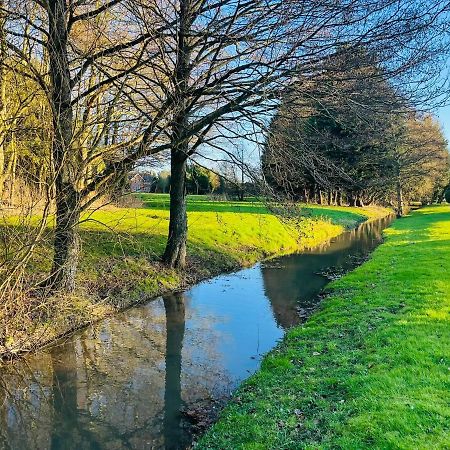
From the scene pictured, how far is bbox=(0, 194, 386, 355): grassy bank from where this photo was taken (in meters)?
8.34

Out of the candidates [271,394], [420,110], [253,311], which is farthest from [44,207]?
[420,110]

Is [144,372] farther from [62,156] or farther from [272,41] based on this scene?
[272,41]

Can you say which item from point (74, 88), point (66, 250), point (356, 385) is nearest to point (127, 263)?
point (66, 250)

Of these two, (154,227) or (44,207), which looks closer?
(44,207)

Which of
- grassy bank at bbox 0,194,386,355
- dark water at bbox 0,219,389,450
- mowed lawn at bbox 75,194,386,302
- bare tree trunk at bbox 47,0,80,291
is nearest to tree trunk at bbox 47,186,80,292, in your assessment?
bare tree trunk at bbox 47,0,80,291

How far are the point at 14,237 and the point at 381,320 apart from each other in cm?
713

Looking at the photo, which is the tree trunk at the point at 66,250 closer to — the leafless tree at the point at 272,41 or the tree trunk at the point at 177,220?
the leafless tree at the point at 272,41

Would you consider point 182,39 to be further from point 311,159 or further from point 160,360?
point 160,360

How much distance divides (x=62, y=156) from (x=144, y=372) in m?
4.06

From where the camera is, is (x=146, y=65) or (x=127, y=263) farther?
(x=127, y=263)

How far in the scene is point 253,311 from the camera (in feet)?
38.2

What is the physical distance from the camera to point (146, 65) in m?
9.57

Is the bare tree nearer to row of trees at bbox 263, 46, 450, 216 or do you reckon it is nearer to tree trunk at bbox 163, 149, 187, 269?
tree trunk at bbox 163, 149, 187, 269

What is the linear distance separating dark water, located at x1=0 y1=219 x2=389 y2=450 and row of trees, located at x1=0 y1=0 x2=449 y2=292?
6.14ft
